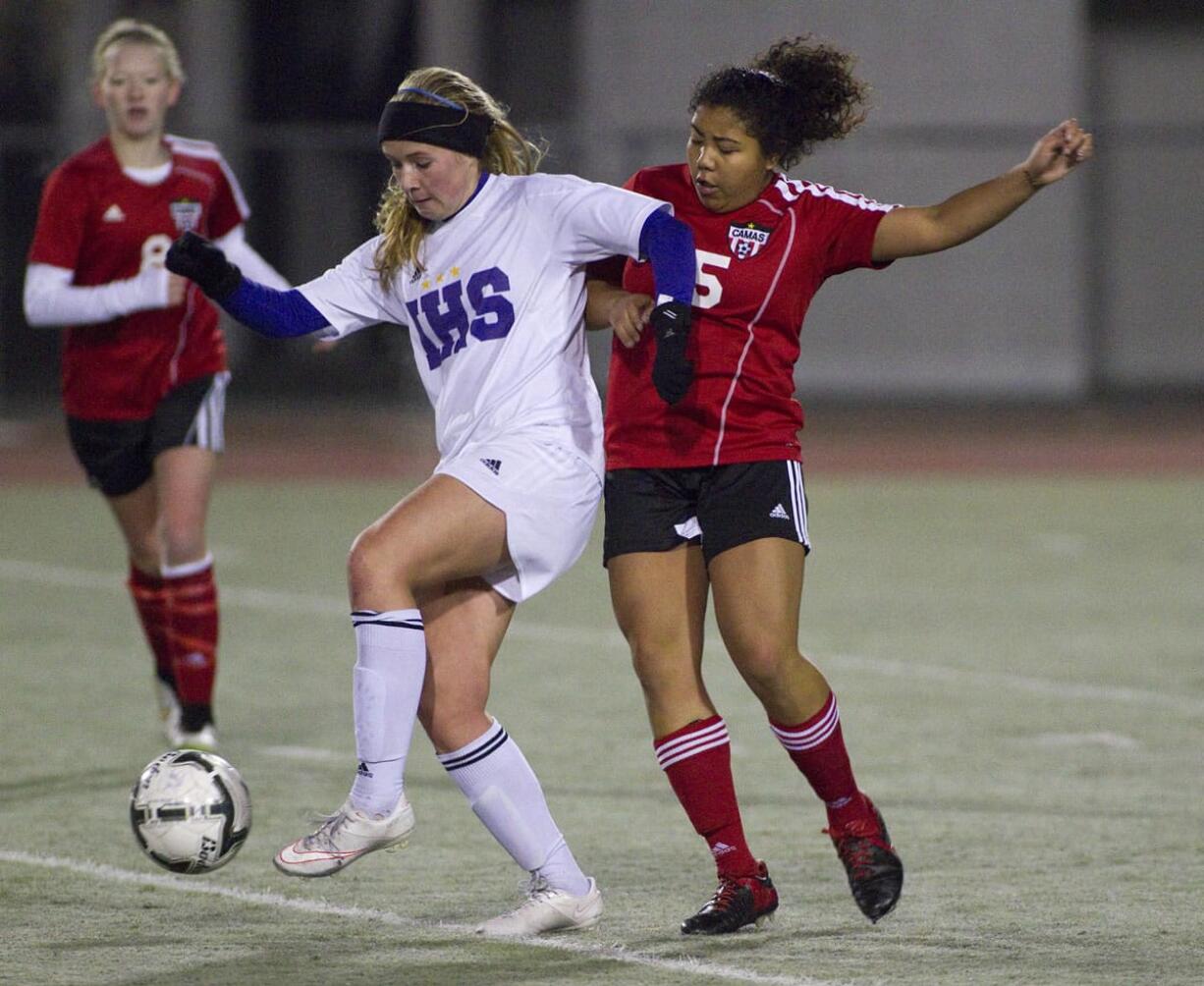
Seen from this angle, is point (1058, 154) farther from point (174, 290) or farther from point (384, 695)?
point (174, 290)

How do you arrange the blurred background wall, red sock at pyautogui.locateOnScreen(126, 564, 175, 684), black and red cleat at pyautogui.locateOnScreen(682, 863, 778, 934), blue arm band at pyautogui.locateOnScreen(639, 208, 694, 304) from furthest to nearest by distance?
the blurred background wall
red sock at pyautogui.locateOnScreen(126, 564, 175, 684)
black and red cleat at pyautogui.locateOnScreen(682, 863, 778, 934)
blue arm band at pyautogui.locateOnScreen(639, 208, 694, 304)

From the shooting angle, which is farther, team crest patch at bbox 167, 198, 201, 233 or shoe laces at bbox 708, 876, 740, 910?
team crest patch at bbox 167, 198, 201, 233

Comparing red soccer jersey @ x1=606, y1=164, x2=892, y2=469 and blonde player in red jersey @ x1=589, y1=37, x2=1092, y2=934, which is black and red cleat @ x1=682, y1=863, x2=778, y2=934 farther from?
red soccer jersey @ x1=606, y1=164, x2=892, y2=469

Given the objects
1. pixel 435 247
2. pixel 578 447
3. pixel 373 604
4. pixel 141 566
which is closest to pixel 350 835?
pixel 373 604

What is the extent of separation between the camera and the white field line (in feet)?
27.1

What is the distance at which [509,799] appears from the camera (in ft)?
16.0

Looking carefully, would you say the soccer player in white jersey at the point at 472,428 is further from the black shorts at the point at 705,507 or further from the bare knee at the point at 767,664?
the bare knee at the point at 767,664

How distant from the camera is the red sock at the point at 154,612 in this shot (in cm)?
757

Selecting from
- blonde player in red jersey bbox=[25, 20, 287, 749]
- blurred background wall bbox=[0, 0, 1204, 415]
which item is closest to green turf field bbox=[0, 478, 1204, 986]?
blonde player in red jersey bbox=[25, 20, 287, 749]

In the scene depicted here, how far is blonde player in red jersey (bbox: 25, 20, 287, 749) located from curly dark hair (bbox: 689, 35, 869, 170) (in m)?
2.58

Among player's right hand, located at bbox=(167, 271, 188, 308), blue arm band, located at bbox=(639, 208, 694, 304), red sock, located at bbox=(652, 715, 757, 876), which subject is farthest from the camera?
player's right hand, located at bbox=(167, 271, 188, 308)

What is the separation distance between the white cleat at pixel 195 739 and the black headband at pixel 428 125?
296 cm

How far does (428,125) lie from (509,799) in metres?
1.54

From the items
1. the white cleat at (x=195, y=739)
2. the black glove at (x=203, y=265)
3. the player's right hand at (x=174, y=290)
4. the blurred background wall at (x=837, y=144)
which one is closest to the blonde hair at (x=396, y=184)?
the black glove at (x=203, y=265)
